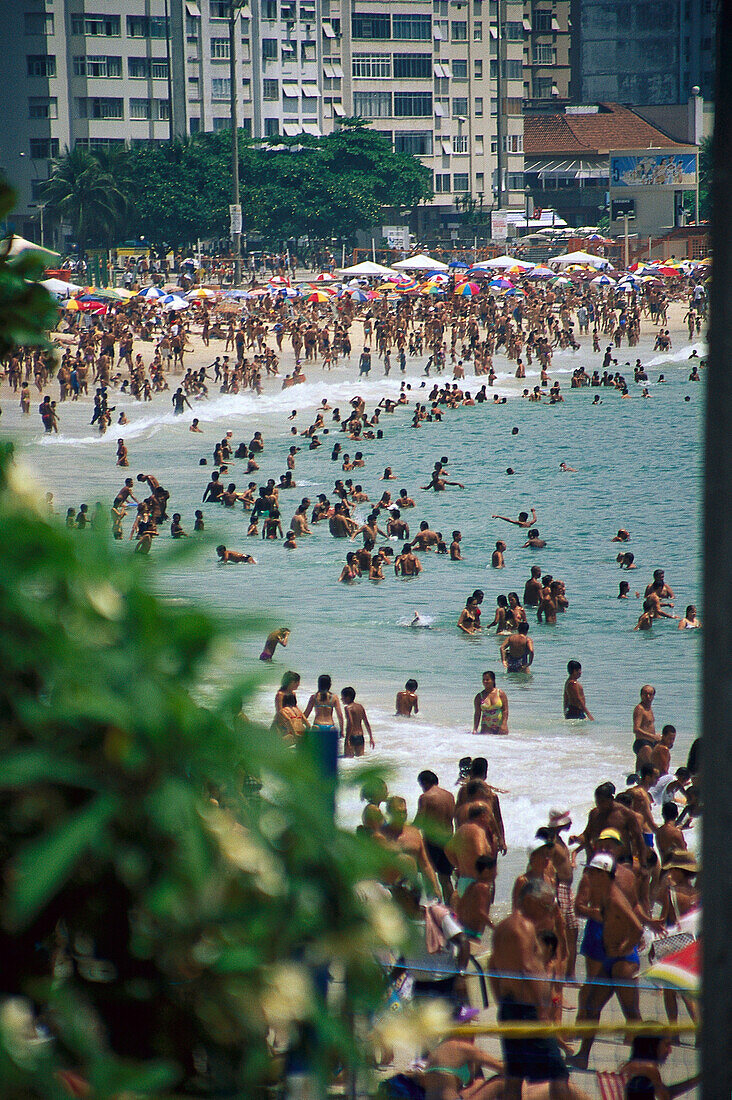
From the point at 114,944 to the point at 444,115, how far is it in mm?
93452

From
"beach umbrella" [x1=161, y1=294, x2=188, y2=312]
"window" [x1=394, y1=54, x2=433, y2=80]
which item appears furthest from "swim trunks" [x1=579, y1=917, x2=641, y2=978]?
"window" [x1=394, y1=54, x2=433, y2=80]

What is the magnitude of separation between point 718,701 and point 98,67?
7684cm

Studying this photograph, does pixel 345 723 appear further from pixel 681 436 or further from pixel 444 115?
pixel 444 115

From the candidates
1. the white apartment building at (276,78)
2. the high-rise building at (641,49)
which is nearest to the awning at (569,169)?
the white apartment building at (276,78)

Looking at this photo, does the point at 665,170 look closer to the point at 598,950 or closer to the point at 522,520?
the point at 522,520

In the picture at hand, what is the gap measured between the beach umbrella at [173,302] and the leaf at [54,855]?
45.2 metres

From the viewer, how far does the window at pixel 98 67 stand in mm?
72688

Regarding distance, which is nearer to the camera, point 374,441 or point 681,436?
point 374,441

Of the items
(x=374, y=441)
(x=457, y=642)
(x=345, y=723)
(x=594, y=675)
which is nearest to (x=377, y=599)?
(x=457, y=642)

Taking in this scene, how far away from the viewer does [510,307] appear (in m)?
53.0

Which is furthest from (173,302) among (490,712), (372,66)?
(372,66)

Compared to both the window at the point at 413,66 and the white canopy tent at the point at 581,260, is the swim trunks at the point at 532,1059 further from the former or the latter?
the window at the point at 413,66

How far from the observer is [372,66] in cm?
8856

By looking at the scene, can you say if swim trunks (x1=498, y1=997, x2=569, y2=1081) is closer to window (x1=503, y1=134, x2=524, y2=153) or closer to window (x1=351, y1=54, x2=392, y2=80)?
window (x1=351, y1=54, x2=392, y2=80)
